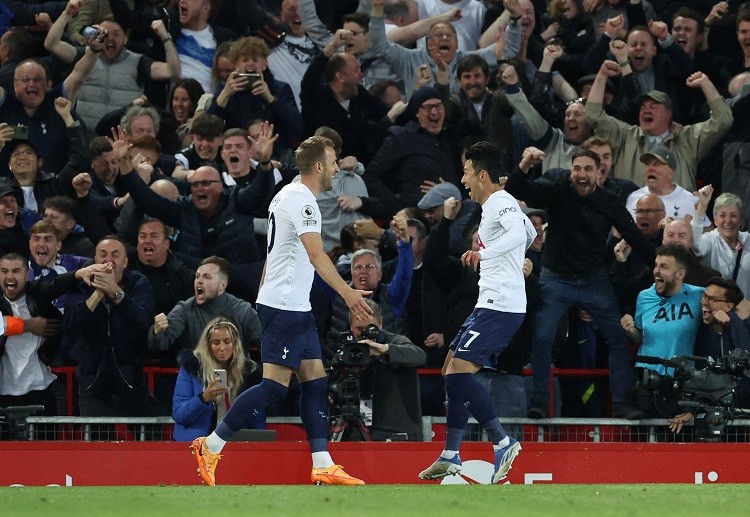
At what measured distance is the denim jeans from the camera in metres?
11.8

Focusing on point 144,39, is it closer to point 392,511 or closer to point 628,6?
point 628,6

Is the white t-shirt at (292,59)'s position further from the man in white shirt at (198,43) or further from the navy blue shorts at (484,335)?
the navy blue shorts at (484,335)

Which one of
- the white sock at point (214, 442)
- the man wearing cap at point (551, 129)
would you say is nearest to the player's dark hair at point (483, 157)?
the white sock at point (214, 442)

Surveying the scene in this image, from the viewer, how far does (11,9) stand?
16266mm

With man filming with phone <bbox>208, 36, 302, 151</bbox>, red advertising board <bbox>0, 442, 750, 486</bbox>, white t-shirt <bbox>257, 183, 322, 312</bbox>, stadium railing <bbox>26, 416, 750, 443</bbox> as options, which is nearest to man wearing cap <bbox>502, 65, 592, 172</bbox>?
man filming with phone <bbox>208, 36, 302, 151</bbox>

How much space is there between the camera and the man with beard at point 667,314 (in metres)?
11.7

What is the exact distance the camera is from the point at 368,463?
34.8 ft

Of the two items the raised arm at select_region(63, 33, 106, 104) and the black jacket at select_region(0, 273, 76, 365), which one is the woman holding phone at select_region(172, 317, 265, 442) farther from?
A: the raised arm at select_region(63, 33, 106, 104)

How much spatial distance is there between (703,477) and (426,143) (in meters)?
4.96

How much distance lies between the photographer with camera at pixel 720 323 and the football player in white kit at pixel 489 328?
96.5 inches

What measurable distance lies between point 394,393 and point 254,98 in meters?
4.56

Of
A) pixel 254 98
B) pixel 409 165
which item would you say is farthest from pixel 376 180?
pixel 254 98

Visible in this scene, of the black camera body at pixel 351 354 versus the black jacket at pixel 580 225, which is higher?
the black jacket at pixel 580 225

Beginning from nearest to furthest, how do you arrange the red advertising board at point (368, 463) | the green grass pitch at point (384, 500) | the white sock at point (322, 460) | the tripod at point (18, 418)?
the green grass pitch at point (384, 500) < the white sock at point (322, 460) < the red advertising board at point (368, 463) < the tripod at point (18, 418)
